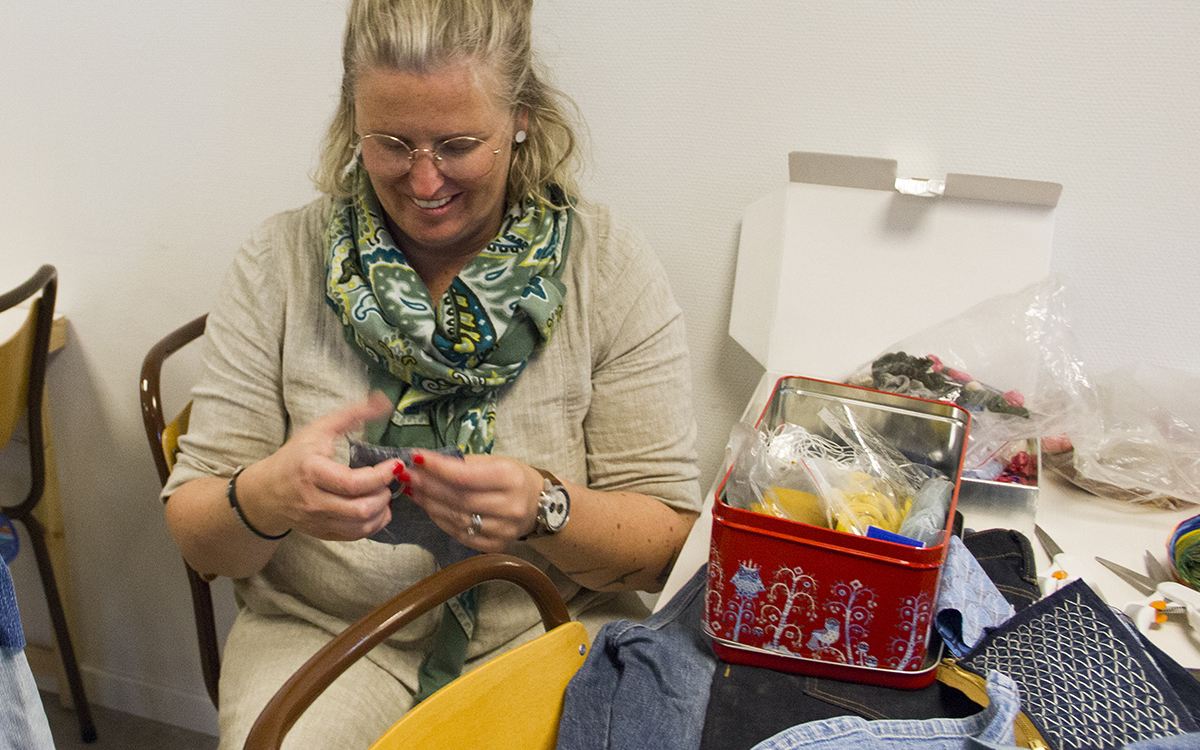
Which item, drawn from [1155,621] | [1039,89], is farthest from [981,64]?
[1155,621]

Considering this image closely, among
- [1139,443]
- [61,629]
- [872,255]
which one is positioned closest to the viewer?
[1139,443]

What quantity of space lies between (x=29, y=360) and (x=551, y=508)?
122cm

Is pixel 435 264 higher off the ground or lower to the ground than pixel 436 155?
lower

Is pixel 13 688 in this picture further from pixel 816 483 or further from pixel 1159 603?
pixel 1159 603

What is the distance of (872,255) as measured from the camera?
128 centimetres

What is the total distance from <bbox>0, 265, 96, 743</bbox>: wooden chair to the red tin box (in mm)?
1358

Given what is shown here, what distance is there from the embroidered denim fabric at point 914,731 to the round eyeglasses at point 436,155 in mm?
728

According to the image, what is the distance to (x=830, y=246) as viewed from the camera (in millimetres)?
1296

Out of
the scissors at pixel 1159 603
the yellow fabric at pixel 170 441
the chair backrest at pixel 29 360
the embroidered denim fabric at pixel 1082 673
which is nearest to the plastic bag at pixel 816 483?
the embroidered denim fabric at pixel 1082 673

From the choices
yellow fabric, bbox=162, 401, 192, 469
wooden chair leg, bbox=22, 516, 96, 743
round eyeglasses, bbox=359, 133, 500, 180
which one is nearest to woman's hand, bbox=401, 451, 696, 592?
round eyeglasses, bbox=359, 133, 500, 180

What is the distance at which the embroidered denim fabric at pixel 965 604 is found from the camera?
771mm

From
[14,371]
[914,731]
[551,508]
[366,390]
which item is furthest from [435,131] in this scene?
[14,371]

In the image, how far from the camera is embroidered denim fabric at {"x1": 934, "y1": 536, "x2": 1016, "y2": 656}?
0.77 meters

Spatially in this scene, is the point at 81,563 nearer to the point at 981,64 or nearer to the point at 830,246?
the point at 830,246
